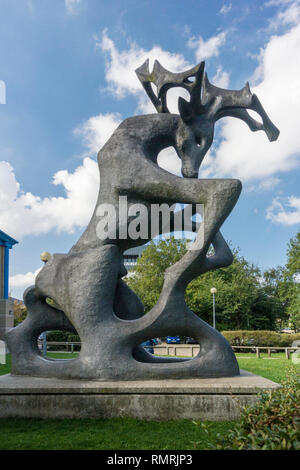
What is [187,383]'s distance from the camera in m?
5.52

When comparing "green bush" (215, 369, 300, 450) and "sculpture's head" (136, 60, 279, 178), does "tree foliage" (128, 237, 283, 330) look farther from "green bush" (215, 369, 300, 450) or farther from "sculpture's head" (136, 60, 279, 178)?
"green bush" (215, 369, 300, 450)

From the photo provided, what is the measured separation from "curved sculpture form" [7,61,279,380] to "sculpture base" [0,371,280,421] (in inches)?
21.5

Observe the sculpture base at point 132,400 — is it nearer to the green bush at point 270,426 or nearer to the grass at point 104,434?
the grass at point 104,434

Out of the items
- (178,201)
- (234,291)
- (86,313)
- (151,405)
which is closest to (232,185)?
(178,201)

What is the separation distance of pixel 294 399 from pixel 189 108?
507cm

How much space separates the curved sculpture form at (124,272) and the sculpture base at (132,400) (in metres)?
0.55

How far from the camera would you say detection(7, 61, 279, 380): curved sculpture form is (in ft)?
19.9

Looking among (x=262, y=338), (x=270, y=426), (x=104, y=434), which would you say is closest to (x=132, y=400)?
(x=104, y=434)

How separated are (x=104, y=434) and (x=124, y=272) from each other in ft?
9.45

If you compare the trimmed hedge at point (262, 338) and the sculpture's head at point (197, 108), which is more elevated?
the sculpture's head at point (197, 108)

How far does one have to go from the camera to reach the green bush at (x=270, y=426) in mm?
2662

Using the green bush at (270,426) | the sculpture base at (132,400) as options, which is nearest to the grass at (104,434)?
the sculpture base at (132,400)

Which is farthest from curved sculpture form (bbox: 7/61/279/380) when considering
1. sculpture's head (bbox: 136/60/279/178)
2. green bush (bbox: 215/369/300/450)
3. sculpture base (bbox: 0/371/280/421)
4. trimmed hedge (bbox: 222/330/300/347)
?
trimmed hedge (bbox: 222/330/300/347)

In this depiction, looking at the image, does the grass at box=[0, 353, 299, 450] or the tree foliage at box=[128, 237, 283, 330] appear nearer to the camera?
the grass at box=[0, 353, 299, 450]
